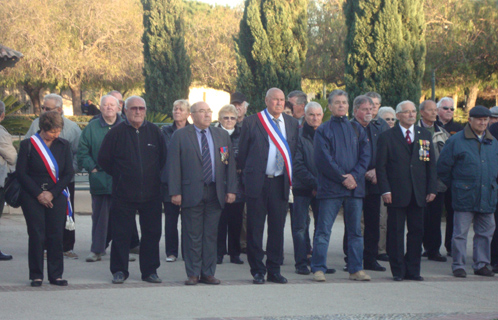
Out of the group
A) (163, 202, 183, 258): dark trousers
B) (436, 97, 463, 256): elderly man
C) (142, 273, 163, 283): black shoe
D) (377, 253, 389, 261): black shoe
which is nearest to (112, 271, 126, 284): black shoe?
(142, 273, 163, 283): black shoe

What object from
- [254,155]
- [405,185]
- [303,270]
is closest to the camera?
[254,155]

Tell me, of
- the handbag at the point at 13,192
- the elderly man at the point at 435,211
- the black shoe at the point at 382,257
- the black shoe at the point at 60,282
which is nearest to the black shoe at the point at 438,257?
the elderly man at the point at 435,211

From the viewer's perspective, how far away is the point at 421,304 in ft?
21.5

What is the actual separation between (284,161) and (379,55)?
488 inches

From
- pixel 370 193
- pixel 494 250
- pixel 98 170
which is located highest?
pixel 98 170

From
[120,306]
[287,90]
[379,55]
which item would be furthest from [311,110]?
[287,90]

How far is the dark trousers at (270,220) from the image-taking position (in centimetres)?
753

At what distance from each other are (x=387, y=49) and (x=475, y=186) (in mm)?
11549

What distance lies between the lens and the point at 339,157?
7.70 m

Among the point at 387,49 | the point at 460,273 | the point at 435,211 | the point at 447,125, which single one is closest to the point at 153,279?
the point at 460,273

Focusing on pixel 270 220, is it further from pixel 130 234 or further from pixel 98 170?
pixel 98 170

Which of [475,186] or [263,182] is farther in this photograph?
[475,186]

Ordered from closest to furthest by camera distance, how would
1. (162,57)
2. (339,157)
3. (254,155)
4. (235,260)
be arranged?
(254,155) < (339,157) < (235,260) < (162,57)

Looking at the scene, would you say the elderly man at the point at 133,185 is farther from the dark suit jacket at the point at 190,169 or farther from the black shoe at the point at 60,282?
the black shoe at the point at 60,282
